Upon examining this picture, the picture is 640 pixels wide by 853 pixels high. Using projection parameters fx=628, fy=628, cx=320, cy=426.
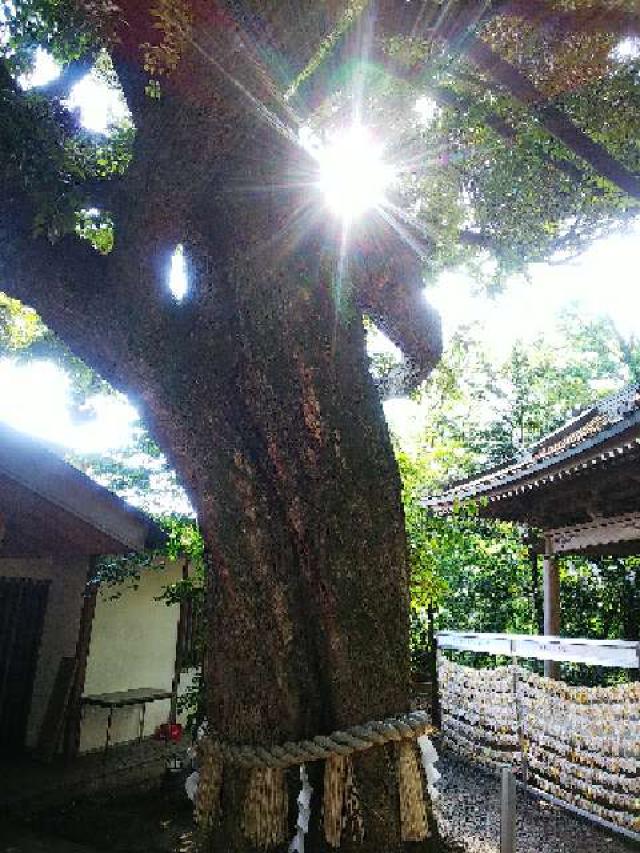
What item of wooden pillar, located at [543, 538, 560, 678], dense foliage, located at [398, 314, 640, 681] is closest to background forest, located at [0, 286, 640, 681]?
dense foliage, located at [398, 314, 640, 681]

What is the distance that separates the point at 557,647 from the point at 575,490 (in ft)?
5.79

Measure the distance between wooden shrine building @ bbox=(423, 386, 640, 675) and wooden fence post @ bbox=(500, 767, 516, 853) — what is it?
3.19 m

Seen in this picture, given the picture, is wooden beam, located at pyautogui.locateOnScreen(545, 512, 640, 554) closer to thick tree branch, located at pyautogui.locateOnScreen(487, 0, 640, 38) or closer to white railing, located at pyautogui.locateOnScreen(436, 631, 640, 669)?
white railing, located at pyautogui.locateOnScreen(436, 631, 640, 669)

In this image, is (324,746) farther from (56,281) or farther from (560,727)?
(560,727)

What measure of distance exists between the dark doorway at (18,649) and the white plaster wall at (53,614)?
67mm

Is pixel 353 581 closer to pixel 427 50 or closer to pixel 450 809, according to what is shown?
pixel 427 50

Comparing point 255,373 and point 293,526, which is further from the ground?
point 255,373

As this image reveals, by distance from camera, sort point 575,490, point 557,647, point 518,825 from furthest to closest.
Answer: point 575,490
point 557,647
point 518,825

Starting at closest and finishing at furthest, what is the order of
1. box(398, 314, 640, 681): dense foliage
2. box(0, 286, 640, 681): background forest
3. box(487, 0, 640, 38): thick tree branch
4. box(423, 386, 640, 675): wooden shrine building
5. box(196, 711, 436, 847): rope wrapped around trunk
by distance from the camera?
box(196, 711, 436, 847): rope wrapped around trunk → box(487, 0, 640, 38): thick tree branch → box(423, 386, 640, 675): wooden shrine building → box(0, 286, 640, 681): background forest → box(398, 314, 640, 681): dense foliage

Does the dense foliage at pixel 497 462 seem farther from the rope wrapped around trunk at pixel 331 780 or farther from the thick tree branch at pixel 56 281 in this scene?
the rope wrapped around trunk at pixel 331 780

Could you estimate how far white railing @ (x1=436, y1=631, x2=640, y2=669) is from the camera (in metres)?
4.82

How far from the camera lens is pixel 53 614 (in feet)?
25.1

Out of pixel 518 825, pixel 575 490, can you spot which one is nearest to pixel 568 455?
pixel 575 490

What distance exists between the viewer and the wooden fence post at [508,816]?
8.46ft
